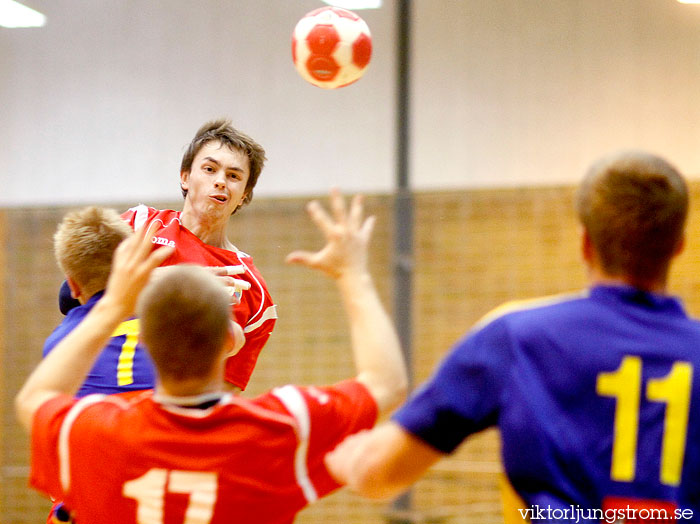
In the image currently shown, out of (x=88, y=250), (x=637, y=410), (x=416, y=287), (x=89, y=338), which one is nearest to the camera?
(x=637, y=410)

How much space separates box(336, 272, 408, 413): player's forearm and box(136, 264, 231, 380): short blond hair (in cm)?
29

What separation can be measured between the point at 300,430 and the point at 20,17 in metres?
7.61

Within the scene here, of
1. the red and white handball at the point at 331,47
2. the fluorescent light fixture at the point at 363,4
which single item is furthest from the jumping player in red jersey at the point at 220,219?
the fluorescent light fixture at the point at 363,4

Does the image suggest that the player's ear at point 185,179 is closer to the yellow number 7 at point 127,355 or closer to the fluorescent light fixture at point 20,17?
the yellow number 7 at point 127,355

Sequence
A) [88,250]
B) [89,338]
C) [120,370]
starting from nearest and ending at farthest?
[89,338] → [88,250] → [120,370]

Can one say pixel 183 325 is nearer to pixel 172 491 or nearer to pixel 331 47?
pixel 172 491

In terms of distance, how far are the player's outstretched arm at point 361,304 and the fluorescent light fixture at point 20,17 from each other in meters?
7.37

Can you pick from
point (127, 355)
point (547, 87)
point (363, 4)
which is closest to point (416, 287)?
point (547, 87)

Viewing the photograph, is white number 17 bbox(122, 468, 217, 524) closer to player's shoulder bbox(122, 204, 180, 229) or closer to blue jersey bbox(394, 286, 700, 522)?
blue jersey bbox(394, 286, 700, 522)

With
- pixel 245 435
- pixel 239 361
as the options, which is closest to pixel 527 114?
pixel 239 361

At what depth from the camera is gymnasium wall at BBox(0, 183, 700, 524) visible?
6.68 m

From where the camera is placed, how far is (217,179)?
3830mm

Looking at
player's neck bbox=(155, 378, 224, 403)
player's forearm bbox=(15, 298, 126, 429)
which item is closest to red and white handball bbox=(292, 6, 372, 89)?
player's forearm bbox=(15, 298, 126, 429)

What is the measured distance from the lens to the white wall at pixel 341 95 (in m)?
7.12
